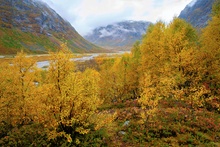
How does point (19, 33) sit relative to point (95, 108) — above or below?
above

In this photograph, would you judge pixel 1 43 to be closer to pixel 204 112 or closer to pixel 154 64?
pixel 154 64

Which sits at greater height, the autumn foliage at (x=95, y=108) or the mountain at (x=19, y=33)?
the mountain at (x=19, y=33)

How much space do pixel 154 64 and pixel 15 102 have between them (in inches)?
820

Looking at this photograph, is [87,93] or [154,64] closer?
[87,93]

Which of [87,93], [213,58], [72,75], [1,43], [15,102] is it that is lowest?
[15,102]

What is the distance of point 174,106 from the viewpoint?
25469mm

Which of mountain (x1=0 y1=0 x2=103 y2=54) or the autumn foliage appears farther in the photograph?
mountain (x1=0 y1=0 x2=103 y2=54)

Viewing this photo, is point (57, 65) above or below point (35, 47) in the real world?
below

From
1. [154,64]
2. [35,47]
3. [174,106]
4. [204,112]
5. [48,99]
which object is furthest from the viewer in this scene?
[35,47]

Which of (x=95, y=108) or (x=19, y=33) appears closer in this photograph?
(x=95, y=108)

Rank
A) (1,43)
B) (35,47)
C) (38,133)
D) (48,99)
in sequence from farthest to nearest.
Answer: (35,47) → (1,43) → (38,133) → (48,99)

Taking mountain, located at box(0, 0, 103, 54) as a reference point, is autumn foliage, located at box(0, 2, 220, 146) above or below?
below

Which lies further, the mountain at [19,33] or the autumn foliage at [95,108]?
the mountain at [19,33]

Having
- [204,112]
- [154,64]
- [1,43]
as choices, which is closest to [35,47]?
[1,43]
